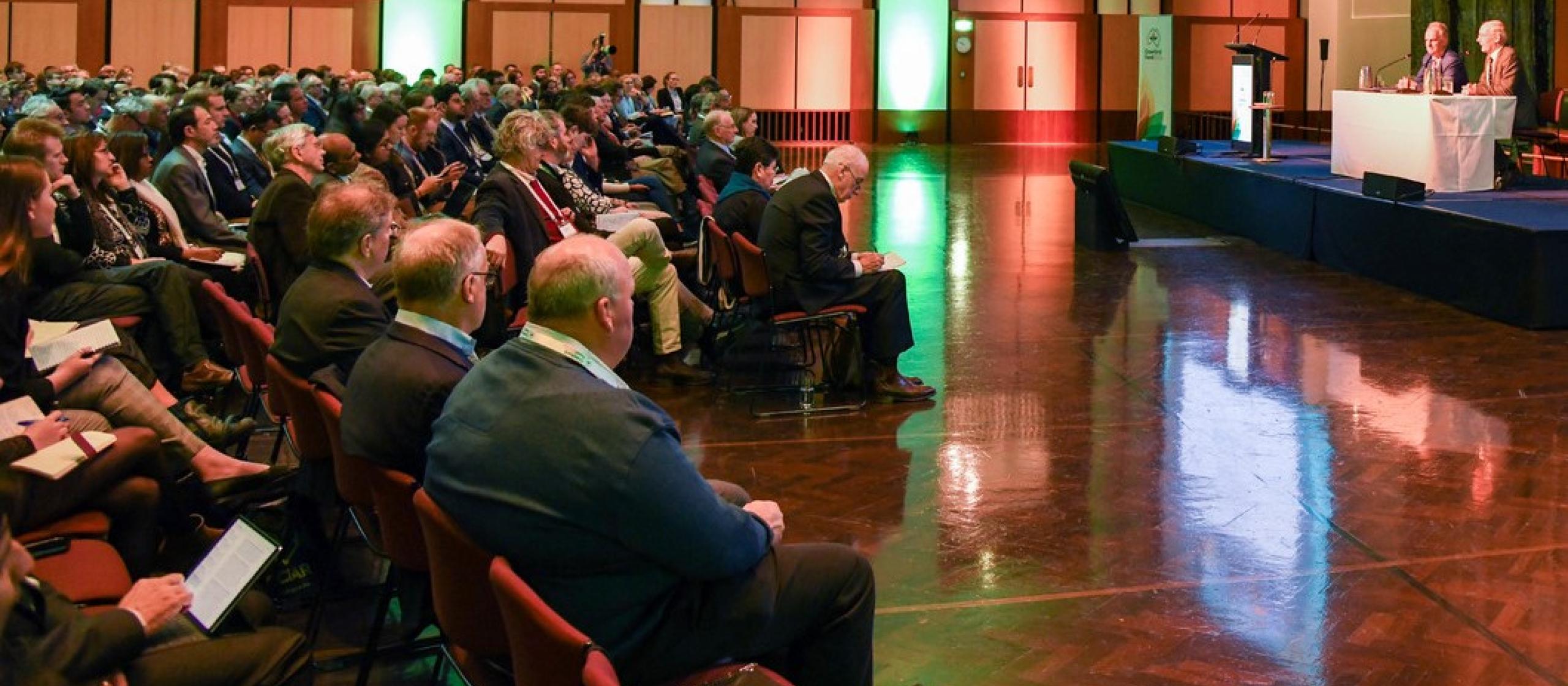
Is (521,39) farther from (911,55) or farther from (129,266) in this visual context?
(129,266)

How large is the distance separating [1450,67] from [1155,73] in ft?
47.6

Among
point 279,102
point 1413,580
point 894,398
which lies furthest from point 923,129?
point 1413,580

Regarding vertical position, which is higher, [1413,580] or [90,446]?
[90,446]

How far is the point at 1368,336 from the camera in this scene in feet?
25.9

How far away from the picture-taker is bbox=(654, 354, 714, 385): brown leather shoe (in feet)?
22.9

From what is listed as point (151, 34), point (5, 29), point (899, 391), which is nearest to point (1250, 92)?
point (899, 391)

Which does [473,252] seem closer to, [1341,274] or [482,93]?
[1341,274]

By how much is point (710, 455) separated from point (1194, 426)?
188 cm

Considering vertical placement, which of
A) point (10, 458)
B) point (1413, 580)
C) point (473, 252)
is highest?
point (473, 252)

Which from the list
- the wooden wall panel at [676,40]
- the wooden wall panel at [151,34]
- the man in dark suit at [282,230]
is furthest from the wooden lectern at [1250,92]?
the wooden wall panel at [151,34]

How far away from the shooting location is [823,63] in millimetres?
24750

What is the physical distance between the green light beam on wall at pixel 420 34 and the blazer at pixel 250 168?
15.7 metres

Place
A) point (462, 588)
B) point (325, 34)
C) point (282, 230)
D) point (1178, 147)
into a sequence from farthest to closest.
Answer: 1. point (325, 34)
2. point (1178, 147)
3. point (282, 230)
4. point (462, 588)

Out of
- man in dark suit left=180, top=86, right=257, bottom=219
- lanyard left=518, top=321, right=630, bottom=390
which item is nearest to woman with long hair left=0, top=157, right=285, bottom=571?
lanyard left=518, top=321, right=630, bottom=390
